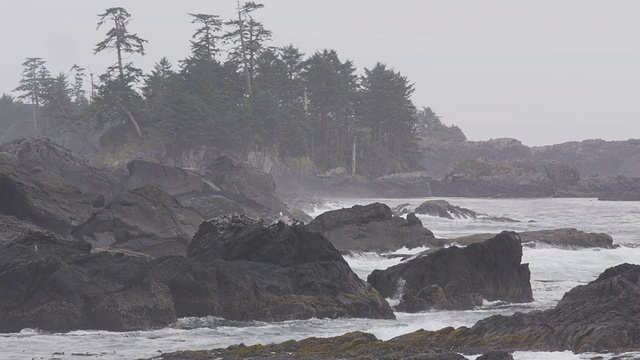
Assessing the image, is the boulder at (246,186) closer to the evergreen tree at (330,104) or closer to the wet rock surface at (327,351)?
the wet rock surface at (327,351)

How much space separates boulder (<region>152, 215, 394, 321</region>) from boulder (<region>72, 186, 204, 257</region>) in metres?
5.95

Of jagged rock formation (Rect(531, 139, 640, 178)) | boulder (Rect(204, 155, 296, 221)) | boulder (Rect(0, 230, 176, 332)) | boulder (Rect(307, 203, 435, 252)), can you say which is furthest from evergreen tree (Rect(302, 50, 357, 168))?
boulder (Rect(0, 230, 176, 332))

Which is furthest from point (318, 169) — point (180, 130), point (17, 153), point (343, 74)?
point (17, 153)

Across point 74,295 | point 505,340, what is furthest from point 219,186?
point 505,340

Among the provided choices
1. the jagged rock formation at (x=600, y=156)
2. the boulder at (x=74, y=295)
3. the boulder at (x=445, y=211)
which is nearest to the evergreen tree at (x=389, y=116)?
the jagged rock formation at (x=600, y=156)

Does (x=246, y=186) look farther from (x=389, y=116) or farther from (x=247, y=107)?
(x=389, y=116)

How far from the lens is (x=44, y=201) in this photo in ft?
94.9

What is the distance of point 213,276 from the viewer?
2038cm

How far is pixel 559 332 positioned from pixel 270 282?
7687 millimetres

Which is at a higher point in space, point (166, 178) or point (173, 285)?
point (166, 178)

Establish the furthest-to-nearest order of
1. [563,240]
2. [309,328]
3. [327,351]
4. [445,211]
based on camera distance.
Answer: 1. [445,211]
2. [563,240]
3. [309,328]
4. [327,351]

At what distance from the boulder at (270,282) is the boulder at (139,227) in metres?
5.95

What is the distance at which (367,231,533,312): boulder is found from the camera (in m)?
23.1

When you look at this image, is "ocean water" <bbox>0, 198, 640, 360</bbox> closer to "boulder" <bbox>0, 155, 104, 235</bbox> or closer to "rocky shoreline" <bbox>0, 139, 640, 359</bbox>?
"rocky shoreline" <bbox>0, 139, 640, 359</bbox>
